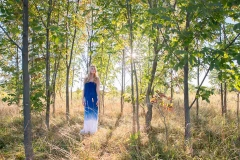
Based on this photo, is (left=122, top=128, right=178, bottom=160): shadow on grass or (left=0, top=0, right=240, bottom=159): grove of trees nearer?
(left=0, top=0, right=240, bottom=159): grove of trees

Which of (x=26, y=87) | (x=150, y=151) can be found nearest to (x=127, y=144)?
(x=150, y=151)

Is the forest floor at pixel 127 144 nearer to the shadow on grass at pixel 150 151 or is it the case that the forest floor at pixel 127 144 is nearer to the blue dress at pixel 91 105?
the shadow on grass at pixel 150 151

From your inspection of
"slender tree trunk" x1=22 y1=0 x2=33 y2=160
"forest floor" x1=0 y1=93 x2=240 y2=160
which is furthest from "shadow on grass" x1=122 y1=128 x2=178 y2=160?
"slender tree trunk" x1=22 y1=0 x2=33 y2=160

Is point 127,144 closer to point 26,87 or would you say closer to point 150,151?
point 150,151

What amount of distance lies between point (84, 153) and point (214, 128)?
133 inches

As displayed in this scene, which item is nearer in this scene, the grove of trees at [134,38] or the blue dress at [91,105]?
the grove of trees at [134,38]

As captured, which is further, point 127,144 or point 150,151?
point 127,144

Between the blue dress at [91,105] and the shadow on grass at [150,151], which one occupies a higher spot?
the blue dress at [91,105]

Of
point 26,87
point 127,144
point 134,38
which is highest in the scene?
point 134,38

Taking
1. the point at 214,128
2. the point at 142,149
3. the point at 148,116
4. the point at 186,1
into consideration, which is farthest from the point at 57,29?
the point at 214,128

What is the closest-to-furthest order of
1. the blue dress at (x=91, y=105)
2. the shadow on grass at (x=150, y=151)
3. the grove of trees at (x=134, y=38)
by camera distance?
the grove of trees at (x=134, y=38) < the shadow on grass at (x=150, y=151) < the blue dress at (x=91, y=105)

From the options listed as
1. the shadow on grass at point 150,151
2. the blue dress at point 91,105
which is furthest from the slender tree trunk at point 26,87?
the blue dress at point 91,105

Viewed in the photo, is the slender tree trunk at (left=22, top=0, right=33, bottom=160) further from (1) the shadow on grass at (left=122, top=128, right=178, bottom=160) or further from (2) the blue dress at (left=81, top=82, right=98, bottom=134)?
(2) the blue dress at (left=81, top=82, right=98, bottom=134)

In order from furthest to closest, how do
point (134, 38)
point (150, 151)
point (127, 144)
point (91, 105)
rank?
point (91, 105), point (134, 38), point (127, 144), point (150, 151)
